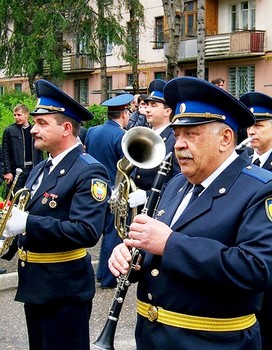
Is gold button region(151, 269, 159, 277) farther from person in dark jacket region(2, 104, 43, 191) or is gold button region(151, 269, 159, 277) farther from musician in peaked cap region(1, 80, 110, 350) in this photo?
person in dark jacket region(2, 104, 43, 191)

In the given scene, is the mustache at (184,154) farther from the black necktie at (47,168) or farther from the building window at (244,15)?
the building window at (244,15)

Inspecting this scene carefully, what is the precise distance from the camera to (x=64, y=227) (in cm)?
396

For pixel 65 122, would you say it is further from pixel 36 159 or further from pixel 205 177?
pixel 36 159

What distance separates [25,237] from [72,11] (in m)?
19.3

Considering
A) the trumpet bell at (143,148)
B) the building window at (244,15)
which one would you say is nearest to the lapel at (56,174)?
the trumpet bell at (143,148)

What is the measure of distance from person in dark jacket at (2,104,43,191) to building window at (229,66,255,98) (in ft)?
71.5

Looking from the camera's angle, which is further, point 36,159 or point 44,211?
point 36,159

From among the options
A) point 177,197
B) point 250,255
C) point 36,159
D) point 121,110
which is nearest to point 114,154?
point 121,110

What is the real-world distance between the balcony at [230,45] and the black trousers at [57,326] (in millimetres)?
27673

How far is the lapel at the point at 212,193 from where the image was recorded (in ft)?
9.70

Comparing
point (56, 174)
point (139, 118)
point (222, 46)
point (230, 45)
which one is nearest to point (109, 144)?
point (139, 118)

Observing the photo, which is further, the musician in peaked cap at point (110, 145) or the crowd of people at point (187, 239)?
the musician in peaked cap at point (110, 145)

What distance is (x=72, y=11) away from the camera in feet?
74.3

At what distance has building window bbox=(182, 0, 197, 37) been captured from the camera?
3419 centimetres
